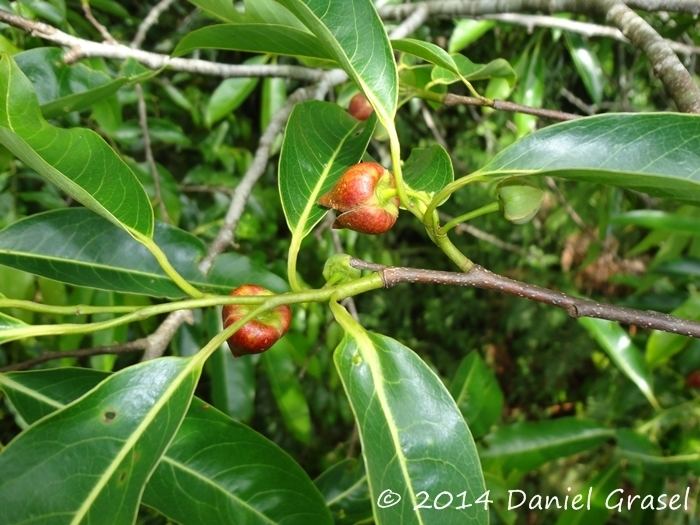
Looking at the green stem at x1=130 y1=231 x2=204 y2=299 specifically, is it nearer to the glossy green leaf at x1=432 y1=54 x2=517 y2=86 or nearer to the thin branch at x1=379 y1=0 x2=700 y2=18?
the glossy green leaf at x1=432 y1=54 x2=517 y2=86

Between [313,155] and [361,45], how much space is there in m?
0.20

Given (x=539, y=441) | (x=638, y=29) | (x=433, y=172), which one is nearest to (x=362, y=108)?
(x=433, y=172)

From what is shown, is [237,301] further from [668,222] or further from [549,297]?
[668,222]

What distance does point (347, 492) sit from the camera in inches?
45.6

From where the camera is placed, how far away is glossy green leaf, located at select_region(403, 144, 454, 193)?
0.80m

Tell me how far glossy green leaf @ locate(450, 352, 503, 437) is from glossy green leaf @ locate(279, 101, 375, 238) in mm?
707

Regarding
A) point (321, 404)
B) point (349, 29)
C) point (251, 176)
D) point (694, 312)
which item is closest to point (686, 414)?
point (694, 312)

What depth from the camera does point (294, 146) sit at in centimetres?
83

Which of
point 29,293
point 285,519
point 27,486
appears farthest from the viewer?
point 29,293

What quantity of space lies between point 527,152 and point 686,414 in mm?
1591

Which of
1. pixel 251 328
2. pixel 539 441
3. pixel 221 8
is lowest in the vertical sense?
pixel 539 441

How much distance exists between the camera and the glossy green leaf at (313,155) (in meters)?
0.80

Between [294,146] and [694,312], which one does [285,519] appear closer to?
[294,146]

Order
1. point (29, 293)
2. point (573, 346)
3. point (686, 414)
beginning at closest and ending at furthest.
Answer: point (29, 293) < point (686, 414) < point (573, 346)
